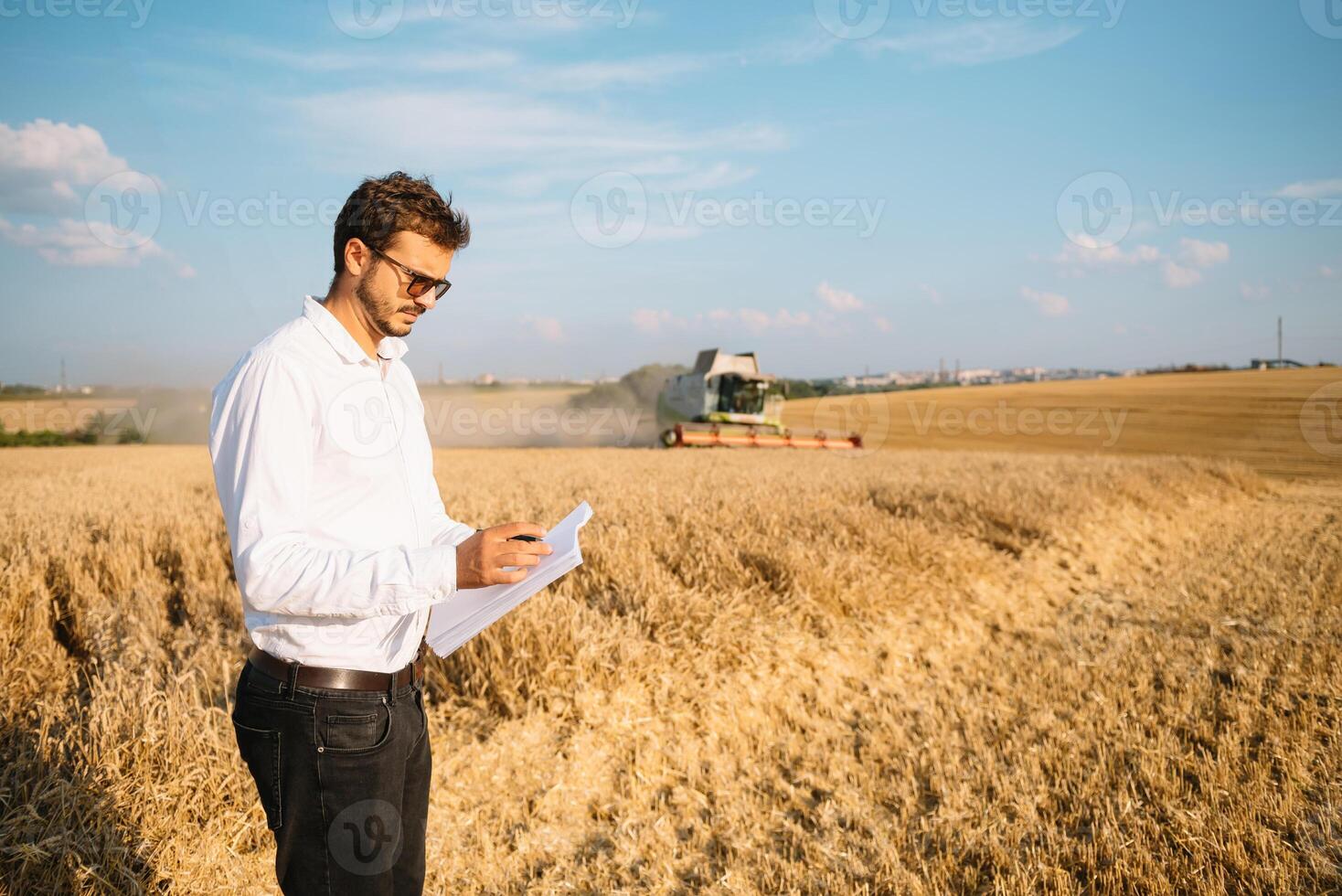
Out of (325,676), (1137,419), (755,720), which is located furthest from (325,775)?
(1137,419)

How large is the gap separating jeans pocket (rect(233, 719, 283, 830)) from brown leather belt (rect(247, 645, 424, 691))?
5.6 inches

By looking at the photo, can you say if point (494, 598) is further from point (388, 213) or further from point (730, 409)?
point (730, 409)

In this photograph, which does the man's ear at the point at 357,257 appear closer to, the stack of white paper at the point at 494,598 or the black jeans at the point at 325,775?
the stack of white paper at the point at 494,598

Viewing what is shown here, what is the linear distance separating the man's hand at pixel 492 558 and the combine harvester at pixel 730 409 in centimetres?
2356

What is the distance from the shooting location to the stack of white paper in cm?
199

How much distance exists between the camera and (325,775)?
1.81m

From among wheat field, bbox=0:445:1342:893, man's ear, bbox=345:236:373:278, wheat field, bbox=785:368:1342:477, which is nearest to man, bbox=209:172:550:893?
man's ear, bbox=345:236:373:278

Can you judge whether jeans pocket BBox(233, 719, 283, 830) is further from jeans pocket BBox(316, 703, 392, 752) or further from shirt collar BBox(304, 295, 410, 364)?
shirt collar BBox(304, 295, 410, 364)

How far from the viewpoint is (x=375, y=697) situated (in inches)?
74.0

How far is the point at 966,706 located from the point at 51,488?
11.5 meters

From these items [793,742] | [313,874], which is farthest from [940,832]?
[313,874]

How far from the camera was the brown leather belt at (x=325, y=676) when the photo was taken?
180 cm

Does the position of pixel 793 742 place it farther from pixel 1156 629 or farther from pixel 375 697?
pixel 1156 629

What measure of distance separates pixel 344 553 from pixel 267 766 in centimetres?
61
